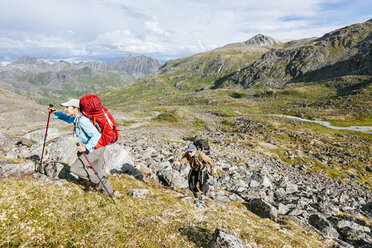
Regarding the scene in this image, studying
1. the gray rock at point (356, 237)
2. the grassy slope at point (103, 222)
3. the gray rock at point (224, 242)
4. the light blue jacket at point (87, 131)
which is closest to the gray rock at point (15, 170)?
the grassy slope at point (103, 222)

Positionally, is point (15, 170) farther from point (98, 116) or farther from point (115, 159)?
point (115, 159)

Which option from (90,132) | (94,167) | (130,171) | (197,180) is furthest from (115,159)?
(90,132)

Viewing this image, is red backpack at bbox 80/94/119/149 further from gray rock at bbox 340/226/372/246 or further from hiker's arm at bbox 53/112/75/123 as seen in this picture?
gray rock at bbox 340/226/372/246

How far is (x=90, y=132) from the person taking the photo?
7.95m

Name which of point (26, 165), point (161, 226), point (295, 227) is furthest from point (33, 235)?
point (295, 227)

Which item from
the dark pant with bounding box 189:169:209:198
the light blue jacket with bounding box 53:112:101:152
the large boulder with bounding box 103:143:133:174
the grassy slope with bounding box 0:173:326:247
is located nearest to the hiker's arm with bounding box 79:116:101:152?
the light blue jacket with bounding box 53:112:101:152

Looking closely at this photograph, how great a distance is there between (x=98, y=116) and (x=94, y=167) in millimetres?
3048

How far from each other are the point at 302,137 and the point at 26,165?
8643 cm

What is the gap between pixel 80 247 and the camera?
5.81m

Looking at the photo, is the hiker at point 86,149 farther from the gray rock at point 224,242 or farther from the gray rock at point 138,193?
the gray rock at point 224,242

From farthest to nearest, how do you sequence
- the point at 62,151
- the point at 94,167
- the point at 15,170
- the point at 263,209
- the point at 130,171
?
the point at 130,171
the point at 62,151
the point at 263,209
the point at 15,170
the point at 94,167

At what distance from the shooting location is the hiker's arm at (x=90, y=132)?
7822 millimetres

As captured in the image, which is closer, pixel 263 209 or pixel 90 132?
pixel 90 132

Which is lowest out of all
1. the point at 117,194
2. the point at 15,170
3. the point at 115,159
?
the point at 115,159
